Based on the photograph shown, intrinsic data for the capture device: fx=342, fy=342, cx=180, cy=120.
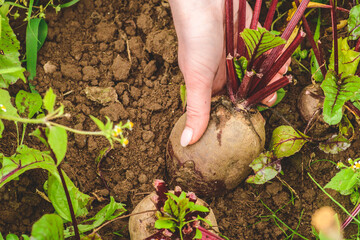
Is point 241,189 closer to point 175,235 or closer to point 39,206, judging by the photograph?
point 175,235

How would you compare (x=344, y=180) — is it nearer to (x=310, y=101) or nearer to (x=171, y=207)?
(x=310, y=101)

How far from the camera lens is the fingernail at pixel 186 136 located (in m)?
1.95

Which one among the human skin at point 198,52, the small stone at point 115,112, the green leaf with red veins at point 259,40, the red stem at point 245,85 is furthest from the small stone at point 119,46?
the green leaf with red veins at point 259,40

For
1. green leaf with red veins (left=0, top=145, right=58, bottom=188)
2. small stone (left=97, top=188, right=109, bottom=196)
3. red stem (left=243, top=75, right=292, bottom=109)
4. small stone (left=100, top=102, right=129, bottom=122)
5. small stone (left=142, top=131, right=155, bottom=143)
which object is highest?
red stem (left=243, top=75, right=292, bottom=109)

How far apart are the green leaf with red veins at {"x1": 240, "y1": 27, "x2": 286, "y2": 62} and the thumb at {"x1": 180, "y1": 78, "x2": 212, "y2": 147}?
1.07 ft

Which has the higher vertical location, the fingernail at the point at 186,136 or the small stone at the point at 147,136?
the fingernail at the point at 186,136

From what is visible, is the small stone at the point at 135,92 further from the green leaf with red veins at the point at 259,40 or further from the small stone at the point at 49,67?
the green leaf with red veins at the point at 259,40

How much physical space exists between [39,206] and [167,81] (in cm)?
116

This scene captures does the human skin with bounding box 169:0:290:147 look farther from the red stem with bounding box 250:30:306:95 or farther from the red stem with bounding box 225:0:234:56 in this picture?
the red stem with bounding box 250:30:306:95

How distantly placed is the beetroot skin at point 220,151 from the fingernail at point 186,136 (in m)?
0.06

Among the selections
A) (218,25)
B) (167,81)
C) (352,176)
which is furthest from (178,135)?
(352,176)

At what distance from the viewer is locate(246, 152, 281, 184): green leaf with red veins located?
2.09 m

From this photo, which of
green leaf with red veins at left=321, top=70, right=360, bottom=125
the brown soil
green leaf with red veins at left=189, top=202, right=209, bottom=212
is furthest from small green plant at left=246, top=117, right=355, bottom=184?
green leaf with red veins at left=189, top=202, right=209, bottom=212

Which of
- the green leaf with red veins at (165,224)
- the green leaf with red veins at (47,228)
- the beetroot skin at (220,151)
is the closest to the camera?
the green leaf with red veins at (47,228)
